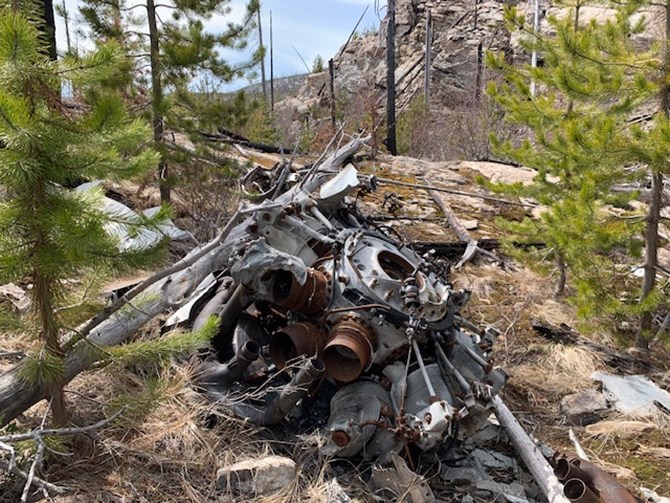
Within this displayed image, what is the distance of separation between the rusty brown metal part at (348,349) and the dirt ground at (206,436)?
15.1 inches

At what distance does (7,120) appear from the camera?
6.28ft

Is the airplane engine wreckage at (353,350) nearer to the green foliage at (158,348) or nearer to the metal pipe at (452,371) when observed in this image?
the metal pipe at (452,371)

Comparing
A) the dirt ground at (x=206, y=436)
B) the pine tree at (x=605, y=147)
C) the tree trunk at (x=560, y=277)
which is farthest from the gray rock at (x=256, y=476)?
the tree trunk at (x=560, y=277)

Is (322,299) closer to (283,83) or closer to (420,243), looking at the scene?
(420,243)

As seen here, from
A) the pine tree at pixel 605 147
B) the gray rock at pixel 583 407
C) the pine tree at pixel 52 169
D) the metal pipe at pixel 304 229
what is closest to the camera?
the pine tree at pixel 52 169

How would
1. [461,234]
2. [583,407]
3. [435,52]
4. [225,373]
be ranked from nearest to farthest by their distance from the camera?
[225,373] → [583,407] → [461,234] → [435,52]

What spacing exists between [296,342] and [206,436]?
2.30 feet

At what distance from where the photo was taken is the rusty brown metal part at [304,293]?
3245 millimetres

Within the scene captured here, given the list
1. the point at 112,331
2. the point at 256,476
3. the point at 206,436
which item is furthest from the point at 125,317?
the point at 256,476

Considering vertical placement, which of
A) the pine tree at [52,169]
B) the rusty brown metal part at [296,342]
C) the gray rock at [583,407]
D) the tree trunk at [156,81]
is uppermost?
the tree trunk at [156,81]

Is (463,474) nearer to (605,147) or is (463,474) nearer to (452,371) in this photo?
(452,371)

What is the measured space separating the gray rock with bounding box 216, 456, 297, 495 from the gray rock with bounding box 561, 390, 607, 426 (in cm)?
232

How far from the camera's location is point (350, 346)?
3.02 meters

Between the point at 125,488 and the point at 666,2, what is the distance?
A: 5466 millimetres
